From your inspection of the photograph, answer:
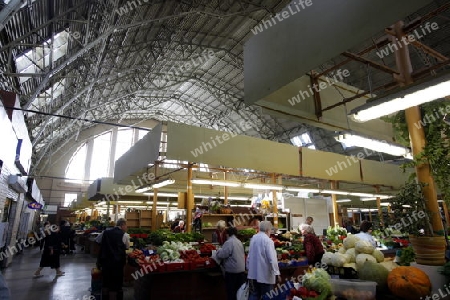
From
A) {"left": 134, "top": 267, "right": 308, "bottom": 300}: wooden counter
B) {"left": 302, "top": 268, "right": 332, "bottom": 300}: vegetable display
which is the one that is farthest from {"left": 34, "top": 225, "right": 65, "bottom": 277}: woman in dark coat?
{"left": 302, "top": 268, "right": 332, "bottom": 300}: vegetable display

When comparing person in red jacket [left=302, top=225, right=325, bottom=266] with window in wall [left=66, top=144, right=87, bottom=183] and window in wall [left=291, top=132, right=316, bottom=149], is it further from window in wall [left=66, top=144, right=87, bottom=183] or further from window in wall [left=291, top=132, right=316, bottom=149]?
window in wall [left=66, top=144, right=87, bottom=183]

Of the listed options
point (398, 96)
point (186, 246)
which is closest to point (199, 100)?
point (186, 246)

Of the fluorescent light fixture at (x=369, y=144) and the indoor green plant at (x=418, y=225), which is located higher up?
the fluorescent light fixture at (x=369, y=144)

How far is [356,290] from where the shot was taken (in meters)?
2.40

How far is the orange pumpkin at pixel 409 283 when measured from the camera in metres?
2.31

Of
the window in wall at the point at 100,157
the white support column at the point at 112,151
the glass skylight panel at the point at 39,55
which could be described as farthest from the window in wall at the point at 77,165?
the glass skylight panel at the point at 39,55

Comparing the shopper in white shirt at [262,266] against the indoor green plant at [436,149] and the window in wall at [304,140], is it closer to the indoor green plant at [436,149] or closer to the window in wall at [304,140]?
the indoor green plant at [436,149]

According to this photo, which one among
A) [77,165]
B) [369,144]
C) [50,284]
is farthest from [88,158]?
[369,144]

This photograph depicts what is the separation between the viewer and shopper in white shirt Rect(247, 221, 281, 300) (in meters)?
4.11

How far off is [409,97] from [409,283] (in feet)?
5.08

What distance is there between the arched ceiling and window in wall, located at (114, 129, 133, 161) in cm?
593

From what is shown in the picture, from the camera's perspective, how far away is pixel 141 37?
45.5 ft

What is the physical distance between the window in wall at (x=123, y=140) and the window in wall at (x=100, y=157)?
3.16 feet

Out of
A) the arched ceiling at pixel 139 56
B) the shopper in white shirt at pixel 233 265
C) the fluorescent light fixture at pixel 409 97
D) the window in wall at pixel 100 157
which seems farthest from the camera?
the window in wall at pixel 100 157
